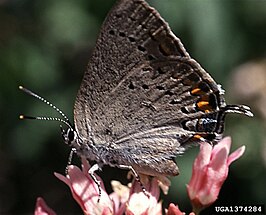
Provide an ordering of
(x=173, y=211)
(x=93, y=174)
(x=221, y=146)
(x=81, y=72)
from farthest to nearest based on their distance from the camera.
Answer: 1. (x=81, y=72)
2. (x=221, y=146)
3. (x=93, y=174)
4. (x=173, y=211)

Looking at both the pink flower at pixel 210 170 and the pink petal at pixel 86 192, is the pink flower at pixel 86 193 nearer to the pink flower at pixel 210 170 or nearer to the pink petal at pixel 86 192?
the pink petal at pixel 86 192

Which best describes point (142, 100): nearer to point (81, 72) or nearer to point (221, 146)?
point (221, 146)

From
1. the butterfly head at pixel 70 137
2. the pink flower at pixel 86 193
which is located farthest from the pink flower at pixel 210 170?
the butterfly head at pixel 70 137

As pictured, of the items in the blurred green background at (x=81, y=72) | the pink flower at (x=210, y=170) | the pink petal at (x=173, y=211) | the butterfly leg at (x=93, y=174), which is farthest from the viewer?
the blurred green background at (x=81, y=72)

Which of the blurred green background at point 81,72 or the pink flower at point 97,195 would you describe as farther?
the blurred green background at point 81,72

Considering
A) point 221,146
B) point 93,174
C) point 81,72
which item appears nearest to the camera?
point 93,174

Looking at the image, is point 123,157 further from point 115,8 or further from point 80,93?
point 115,8

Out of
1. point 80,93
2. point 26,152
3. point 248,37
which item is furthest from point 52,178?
point 80,93

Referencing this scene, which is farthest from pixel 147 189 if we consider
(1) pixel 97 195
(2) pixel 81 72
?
(2) pixel 81 72
